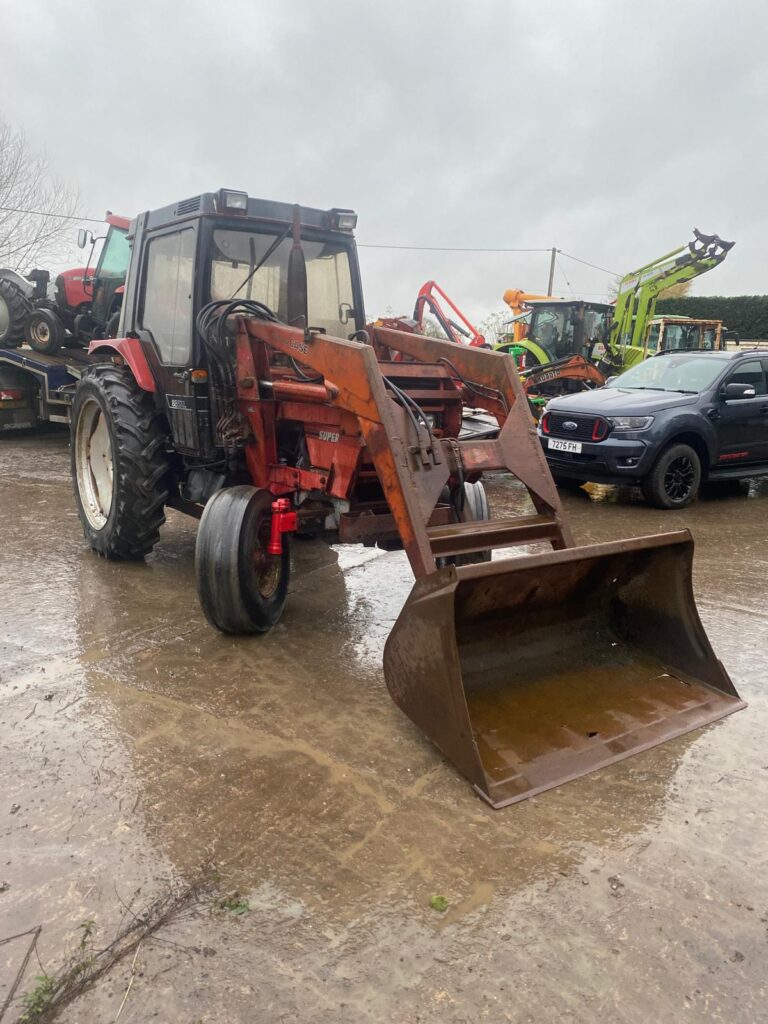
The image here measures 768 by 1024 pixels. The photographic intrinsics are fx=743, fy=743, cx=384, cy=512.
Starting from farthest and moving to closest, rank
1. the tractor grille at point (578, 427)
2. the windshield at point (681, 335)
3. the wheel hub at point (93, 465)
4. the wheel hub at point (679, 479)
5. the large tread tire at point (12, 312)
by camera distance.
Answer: the windshield at point (681, 335) → the large tread tire at point (12, 312) → the wheel hub at point (679, 479) → the tractor grille at point (578, 427) → the wheel hub at point (93, 465)

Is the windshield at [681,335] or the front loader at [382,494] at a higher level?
the windshield at [681,335]

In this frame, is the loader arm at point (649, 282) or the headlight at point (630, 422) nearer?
the headlight at point (630, 422)

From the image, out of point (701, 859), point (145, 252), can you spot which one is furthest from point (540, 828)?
point (145, 252)

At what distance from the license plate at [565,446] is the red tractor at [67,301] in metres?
5.41

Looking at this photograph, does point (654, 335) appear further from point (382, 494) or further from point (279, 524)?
point (279, 524)

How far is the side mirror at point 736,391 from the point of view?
8.19 metres

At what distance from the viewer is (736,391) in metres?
8.20

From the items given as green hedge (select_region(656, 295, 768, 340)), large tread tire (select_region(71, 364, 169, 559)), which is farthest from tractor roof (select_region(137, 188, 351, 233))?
green hedge (select_region(656, 295, 768, 340))

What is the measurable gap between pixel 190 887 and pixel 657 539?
2.43 meters

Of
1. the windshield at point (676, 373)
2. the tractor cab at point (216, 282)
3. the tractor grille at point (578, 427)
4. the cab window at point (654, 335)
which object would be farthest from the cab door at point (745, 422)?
the cab window at point (654, 335)

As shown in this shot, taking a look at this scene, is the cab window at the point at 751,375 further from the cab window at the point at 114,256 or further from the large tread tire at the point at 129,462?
the cab window at the point at 114,256

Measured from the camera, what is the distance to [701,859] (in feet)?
8.09

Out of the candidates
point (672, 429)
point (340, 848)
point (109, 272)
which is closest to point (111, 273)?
point (109, 272)

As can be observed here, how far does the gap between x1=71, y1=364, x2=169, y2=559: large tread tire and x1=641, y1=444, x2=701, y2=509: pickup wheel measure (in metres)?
5.01
